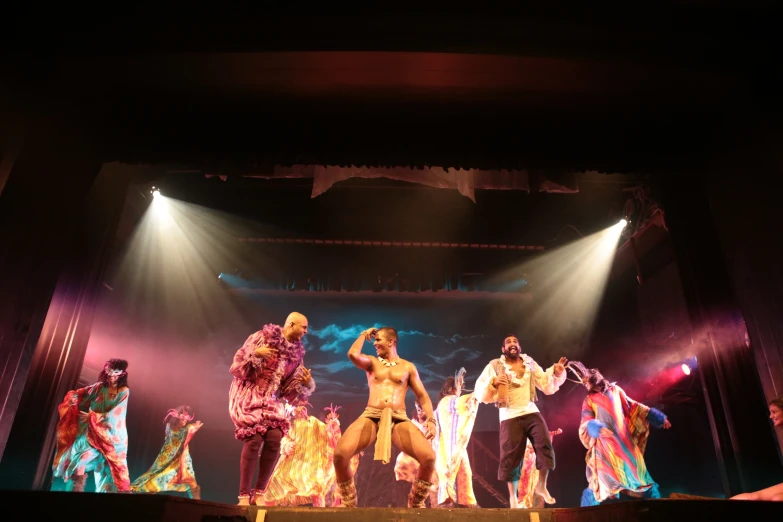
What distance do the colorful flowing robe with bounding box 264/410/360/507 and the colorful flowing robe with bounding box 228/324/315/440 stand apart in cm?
210

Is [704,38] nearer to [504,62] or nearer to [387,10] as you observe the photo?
[504,62]

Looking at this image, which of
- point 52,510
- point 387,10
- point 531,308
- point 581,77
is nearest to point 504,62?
point 581,77

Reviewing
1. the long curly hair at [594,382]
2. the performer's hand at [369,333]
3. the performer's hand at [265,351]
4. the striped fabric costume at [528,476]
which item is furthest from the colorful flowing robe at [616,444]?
the performer's hand at [265,351]

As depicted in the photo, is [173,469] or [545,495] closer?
[545,495]

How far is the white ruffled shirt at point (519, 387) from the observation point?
5484 millimetres

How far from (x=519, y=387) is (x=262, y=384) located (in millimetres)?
2967

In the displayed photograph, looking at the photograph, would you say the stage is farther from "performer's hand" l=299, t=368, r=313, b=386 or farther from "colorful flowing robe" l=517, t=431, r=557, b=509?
"colorful flowing robe" l=517, t=431, r=557, b=509

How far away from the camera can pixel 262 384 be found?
4055 mm

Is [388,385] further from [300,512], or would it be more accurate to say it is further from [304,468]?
[304,468]

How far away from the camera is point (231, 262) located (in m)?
9.50

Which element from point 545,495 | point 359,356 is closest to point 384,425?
point 359,356

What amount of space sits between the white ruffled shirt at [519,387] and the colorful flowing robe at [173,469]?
168 inches

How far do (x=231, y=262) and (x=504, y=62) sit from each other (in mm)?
6797

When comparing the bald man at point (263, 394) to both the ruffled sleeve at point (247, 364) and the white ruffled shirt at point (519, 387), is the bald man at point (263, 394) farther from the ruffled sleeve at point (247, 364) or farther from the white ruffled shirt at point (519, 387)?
the white ruffled shirt at point (519, 387)
